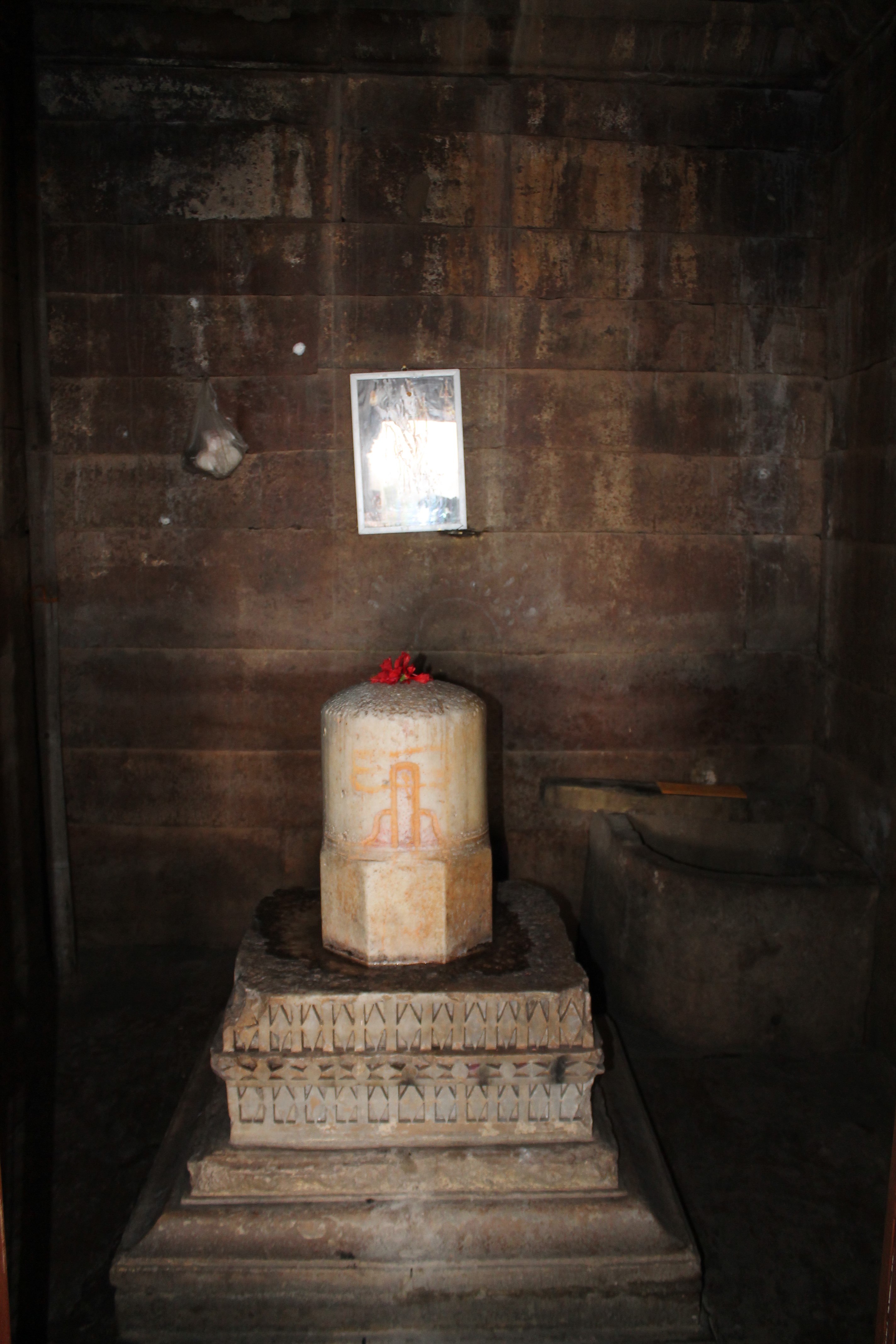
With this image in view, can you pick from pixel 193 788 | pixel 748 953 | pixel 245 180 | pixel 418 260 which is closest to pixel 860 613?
pixel 748 953

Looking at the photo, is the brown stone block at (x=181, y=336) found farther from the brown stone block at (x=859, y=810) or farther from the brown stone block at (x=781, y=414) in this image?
the brown stone block at (x=859, y=810)

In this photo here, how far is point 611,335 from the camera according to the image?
19.0 feet

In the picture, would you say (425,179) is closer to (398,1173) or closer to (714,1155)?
(398,1173)

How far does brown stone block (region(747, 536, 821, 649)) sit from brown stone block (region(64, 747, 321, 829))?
118 inches

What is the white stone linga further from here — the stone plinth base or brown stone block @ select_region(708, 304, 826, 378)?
brown stone block @ select_region(708, 304, 826, 378)

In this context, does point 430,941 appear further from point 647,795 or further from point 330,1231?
point 647,795

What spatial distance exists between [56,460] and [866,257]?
196 inches

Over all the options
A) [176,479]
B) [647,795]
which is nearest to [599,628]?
[647,795]

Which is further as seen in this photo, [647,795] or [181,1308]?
[647,795]

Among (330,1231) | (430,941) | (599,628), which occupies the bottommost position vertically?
(330,1231)

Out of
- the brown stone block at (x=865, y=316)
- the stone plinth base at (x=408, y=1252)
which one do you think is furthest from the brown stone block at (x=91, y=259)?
the stone plinth base at (x=408, y=1252)

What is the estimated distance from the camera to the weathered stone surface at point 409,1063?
3.65 metres

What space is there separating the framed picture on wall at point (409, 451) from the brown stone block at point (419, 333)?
93 mm

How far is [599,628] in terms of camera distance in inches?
237
